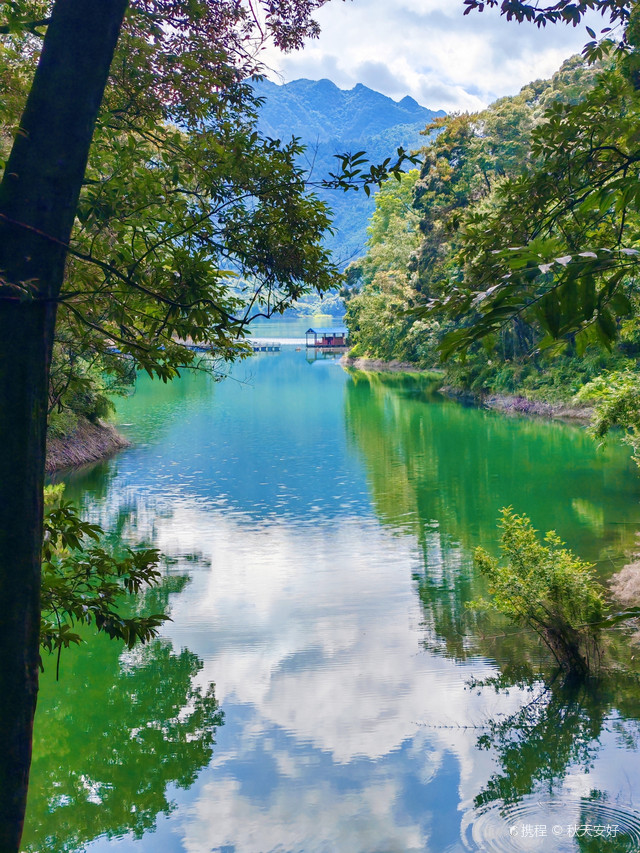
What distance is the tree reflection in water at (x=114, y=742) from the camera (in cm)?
684

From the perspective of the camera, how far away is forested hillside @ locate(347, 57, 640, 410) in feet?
6.68

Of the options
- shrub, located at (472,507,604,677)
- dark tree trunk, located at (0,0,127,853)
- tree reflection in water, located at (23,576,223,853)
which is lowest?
tree reflection in water, located at (23,576,223,853)

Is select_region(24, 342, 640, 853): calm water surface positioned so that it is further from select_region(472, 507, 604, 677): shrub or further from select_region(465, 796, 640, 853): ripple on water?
select_region(472, 507, 604, 677): shrub

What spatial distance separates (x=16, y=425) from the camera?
2.91 meters

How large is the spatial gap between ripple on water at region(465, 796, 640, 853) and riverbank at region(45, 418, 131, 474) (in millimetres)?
15932

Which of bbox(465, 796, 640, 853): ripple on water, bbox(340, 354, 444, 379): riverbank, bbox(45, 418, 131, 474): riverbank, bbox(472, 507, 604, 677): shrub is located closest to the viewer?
bbox(465, 796, 640, 853): ripple on water

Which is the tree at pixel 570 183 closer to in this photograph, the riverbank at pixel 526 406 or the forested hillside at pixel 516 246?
the forested hillside at pixel 516 246

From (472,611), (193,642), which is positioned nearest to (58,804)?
(193,642)

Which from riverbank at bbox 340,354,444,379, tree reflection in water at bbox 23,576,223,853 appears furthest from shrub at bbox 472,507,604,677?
riverbank at bbox 340,354,444,379

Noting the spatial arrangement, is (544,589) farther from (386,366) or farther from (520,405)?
(386,366)

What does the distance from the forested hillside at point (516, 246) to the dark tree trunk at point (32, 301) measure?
1.37 m

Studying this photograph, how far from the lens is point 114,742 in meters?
8.01

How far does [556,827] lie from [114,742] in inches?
170

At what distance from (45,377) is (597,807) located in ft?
19.4
